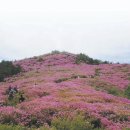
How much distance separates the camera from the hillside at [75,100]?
21.7 meters

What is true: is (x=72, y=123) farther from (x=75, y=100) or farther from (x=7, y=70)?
(x=7, y=70)

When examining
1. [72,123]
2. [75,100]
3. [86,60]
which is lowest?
[72,123]

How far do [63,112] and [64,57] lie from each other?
42.1m

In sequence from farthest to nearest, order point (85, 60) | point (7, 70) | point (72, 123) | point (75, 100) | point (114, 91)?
1. point (85, 60)
2. point (7, 70)
3. point (114, 91)
4. point (75, 100)
5. point (72, 123)

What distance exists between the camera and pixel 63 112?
22391 millimetres

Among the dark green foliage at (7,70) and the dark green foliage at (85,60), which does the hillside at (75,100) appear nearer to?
the dark green foliage at (7,70)

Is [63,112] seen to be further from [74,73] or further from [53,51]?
[53,51]

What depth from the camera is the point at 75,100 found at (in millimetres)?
27672

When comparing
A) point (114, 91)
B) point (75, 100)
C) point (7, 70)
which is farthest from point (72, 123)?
point (7, 70)

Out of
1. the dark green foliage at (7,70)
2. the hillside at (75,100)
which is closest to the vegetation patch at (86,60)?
the hillside at (75,100)

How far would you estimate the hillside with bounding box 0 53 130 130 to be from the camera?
21.7m

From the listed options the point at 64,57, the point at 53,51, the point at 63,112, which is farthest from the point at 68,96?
the point at 53,51

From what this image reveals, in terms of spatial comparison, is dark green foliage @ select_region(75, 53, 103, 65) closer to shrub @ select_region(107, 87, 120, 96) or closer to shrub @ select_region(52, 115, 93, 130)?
shrub @ select_region(107, 87, 120, 96)

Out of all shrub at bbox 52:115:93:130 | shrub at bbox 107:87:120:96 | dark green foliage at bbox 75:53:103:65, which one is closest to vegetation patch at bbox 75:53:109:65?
dark green foliage at bbox 75:53:103:65
